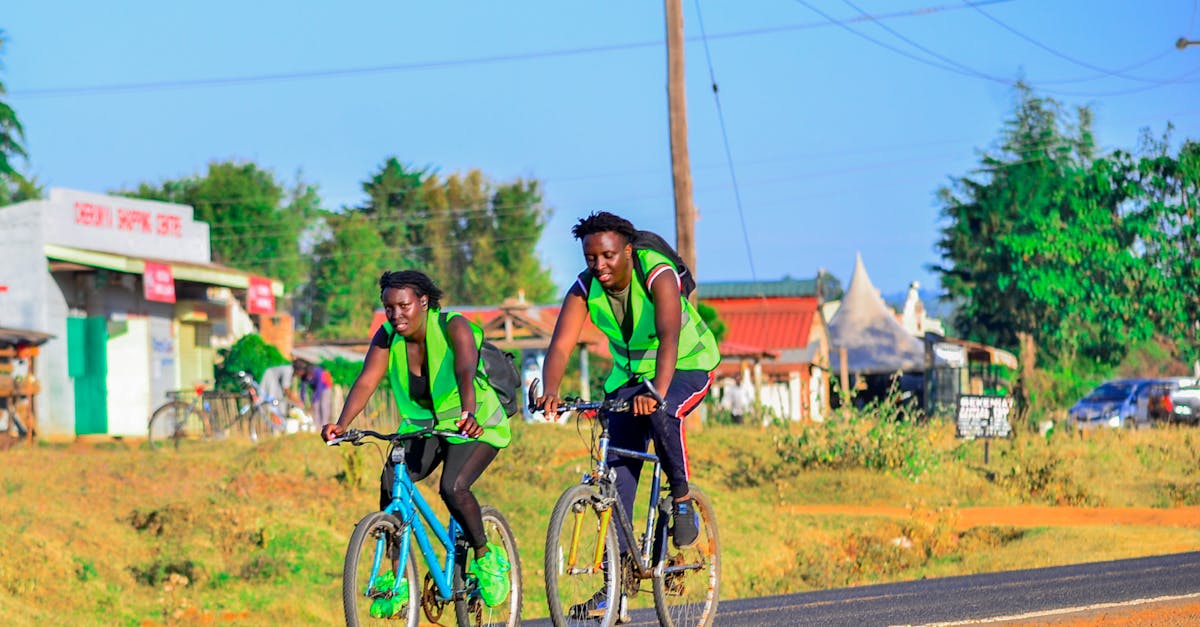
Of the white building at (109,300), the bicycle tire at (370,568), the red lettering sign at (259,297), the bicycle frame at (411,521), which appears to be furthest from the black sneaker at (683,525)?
the red lettering sign at (259,297)

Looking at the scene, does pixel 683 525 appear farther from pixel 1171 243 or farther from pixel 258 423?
pixel 1171 243

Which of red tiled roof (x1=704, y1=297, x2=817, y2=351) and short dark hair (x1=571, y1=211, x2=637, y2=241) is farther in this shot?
red tiled roof (x1=704, y1=297, x2=817, y2=351)

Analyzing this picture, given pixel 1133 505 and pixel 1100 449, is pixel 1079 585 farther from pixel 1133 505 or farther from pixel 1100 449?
pixel 1100 449

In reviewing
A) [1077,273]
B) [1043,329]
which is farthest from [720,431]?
[1043,329]

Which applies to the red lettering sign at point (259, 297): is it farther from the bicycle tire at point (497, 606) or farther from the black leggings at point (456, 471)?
the black leggings at point (456, 471)

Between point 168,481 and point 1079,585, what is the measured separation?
11051mm

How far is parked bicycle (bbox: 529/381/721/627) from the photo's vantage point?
23.4 ft

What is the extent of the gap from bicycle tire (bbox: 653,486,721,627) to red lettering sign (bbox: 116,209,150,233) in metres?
25.2

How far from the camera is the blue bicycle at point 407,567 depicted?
7027mm

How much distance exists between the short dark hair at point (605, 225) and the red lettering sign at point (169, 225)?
26920 millimetres

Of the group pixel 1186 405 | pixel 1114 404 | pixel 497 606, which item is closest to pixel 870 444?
pixel 497 606

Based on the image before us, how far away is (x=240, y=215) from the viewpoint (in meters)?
75.2

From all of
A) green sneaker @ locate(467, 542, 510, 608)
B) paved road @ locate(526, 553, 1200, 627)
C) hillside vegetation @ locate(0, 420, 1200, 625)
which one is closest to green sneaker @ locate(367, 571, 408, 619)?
green sneaker @ locate(467, 542, 510, 608)

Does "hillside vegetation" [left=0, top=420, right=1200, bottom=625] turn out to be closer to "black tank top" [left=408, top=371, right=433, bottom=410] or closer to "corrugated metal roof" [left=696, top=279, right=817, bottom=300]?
"black tank top" [left=408, top=371, right=433, bottom=410]
